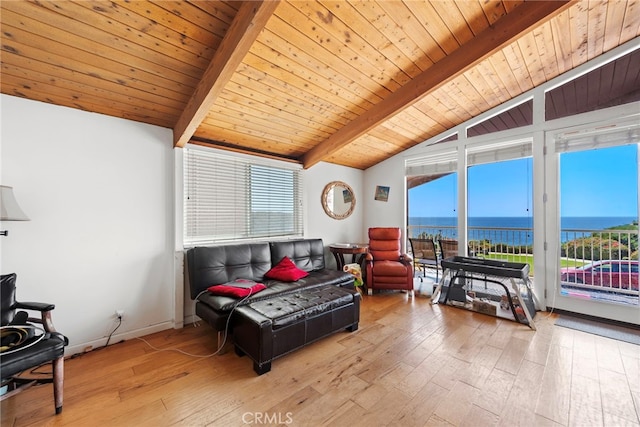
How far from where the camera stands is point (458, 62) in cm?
245

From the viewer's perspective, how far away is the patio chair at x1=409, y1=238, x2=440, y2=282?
4199 millimetres

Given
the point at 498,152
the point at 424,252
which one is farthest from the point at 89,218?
the point at 498,152

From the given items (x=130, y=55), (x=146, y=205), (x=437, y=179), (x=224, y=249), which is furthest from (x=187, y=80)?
(x=437, y=179)

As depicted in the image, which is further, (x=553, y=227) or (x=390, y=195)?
(x=390, y=195)

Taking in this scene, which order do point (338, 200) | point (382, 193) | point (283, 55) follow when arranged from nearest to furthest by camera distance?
point (283, 55) < point (338, 200) < point (382, 193)

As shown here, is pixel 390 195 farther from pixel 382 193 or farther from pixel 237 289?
pixel 237 289

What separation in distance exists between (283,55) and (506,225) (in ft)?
13.2

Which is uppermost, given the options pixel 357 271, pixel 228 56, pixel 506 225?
pixel 228 56

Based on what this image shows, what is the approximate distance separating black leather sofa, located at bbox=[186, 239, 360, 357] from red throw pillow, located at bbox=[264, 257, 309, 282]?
0.20ft

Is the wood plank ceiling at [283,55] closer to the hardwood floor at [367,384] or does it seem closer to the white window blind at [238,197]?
the white window blind at [238,197]

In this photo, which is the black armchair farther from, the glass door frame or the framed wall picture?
the glass door frame

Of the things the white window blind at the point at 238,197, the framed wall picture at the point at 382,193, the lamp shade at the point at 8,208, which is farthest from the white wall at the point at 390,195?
the lamp shade at the point at 8,208

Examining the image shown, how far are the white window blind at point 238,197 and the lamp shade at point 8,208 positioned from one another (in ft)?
4.36

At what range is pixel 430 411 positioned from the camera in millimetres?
1556
